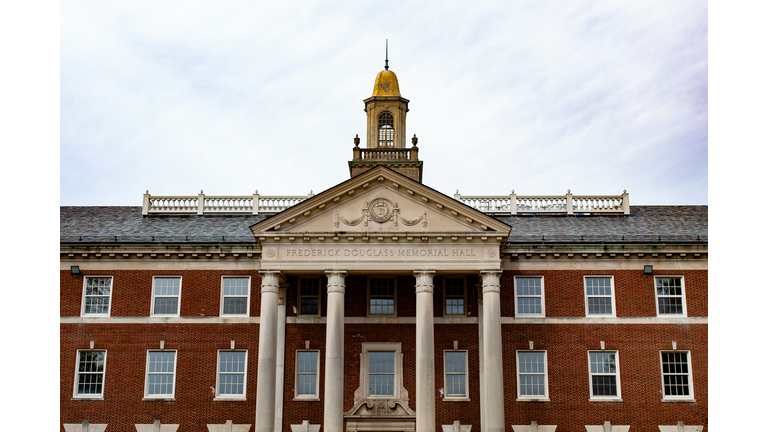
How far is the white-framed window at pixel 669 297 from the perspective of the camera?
1362 inches

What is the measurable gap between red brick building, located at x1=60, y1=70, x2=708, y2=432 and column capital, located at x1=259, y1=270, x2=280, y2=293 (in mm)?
62

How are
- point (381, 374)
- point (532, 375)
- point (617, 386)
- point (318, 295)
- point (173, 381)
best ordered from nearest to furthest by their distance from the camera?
point (617, 386), point (532, 375), point (173, 381), point (381, 374), point (318, 295)

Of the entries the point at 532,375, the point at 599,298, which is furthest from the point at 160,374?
the point at 599,298

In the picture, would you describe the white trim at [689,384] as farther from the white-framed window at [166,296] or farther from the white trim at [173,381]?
the white-framed window at [166,296]

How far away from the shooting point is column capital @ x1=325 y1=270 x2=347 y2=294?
32.3 meters

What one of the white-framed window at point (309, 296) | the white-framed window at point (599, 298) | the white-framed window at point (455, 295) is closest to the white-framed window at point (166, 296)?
the white-framed window at point (309, 296)

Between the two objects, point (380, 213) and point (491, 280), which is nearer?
point (491, 280)

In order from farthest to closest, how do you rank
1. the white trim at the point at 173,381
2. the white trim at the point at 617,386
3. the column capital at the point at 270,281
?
the white trim at the point at 173,381 → the white trim at the point at 617,386 → the column capital at the point at 270,281

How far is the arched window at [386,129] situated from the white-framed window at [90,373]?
20133 millimetres

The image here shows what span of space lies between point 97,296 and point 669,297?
89.0 ft

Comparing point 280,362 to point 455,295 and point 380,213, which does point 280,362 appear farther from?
point 455,295

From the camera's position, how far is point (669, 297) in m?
34.7

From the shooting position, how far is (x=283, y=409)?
111 feet

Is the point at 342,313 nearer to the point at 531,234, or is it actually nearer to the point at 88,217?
the point at 531,234
